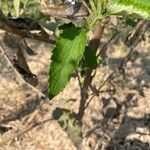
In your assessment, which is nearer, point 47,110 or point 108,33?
point 47,110

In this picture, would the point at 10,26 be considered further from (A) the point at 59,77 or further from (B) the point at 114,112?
(B) the point at 114,112

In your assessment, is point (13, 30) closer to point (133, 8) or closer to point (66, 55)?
point (66, 55)

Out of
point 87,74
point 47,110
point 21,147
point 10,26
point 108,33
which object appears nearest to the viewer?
point 10,26

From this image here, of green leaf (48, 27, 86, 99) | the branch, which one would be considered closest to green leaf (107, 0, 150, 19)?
green leaf (48, 27, 86, 99)

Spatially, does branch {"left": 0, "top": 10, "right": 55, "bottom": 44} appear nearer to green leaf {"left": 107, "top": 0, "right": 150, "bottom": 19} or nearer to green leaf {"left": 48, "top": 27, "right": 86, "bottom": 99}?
green leaf {"left": 48, "top": 27, "right": 86, "bottom": 99}

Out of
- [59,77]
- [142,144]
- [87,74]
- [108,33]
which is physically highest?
[59,77]


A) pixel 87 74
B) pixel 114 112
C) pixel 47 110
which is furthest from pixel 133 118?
pixel 87 74

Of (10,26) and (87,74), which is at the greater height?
(10,26)
